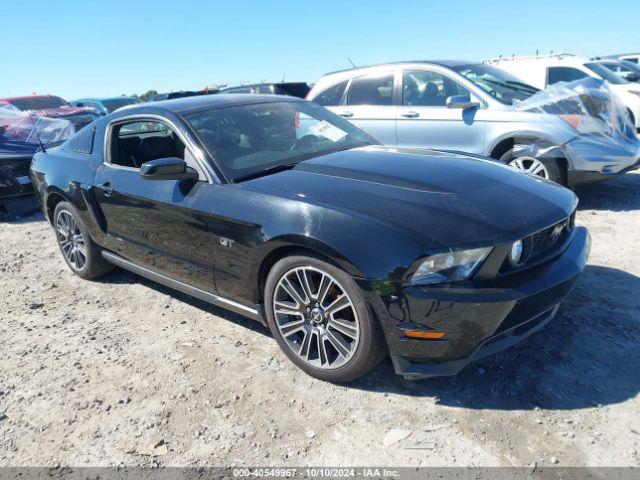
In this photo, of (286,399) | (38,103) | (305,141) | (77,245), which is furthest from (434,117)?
(38,103)

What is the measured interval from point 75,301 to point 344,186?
275 centimetres

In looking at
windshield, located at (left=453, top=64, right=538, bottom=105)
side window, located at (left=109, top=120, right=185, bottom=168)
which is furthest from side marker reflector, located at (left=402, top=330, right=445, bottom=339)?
windshield, located at (left=453, top=64, right=538, bottom=105)

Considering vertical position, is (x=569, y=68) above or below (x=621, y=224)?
above

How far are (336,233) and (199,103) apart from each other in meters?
1.85

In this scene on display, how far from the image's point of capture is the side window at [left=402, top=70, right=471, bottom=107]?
19.7 ft

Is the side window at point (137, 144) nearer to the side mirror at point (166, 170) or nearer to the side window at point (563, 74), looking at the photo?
the side mirror at point (166, 170)

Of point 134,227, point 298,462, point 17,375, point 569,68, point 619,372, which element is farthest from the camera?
point 569,68

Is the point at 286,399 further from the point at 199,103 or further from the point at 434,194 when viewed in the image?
the point at 199,103

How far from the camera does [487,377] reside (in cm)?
267

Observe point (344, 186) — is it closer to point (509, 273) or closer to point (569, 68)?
point (509, 273)

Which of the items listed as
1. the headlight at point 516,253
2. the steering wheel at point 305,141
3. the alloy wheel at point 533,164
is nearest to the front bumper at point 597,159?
the alloy wheel at point 533,164

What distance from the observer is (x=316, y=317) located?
8.73 feet

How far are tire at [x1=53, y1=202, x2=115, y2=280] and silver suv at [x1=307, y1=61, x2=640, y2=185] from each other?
372cm

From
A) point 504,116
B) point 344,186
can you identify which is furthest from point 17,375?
point 504,116
